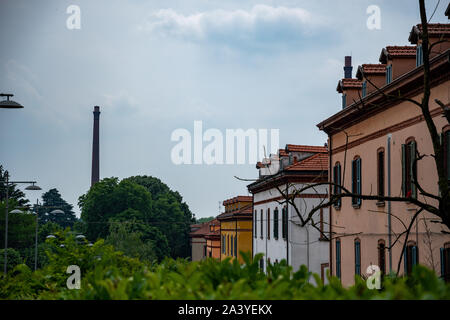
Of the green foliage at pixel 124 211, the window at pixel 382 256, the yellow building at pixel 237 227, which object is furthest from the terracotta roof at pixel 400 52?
the green foliage at pixel 124 211

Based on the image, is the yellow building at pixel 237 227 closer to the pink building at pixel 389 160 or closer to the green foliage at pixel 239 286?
the pink building at pixel 389 160

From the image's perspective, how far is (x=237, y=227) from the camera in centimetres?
5866

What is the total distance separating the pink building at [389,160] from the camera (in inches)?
764

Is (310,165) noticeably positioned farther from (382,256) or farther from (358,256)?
(382,256)

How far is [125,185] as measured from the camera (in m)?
85.2

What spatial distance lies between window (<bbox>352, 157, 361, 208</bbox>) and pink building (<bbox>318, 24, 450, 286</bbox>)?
0.04 m


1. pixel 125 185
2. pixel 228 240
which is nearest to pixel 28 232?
pixel 125 185

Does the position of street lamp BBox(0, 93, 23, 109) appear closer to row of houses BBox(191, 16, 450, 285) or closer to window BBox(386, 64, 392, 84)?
row of houses BBox(191, 16, 450, 285)

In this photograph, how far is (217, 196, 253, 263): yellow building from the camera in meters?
57.4

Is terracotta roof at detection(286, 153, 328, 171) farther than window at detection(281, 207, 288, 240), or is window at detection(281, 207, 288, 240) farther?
terracotta roof at detection(286, 153, 328, 171)

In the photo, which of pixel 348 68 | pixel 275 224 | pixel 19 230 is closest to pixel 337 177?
pixel 275 224

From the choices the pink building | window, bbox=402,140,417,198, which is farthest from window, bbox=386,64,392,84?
window, bbox=402,140,417,198
